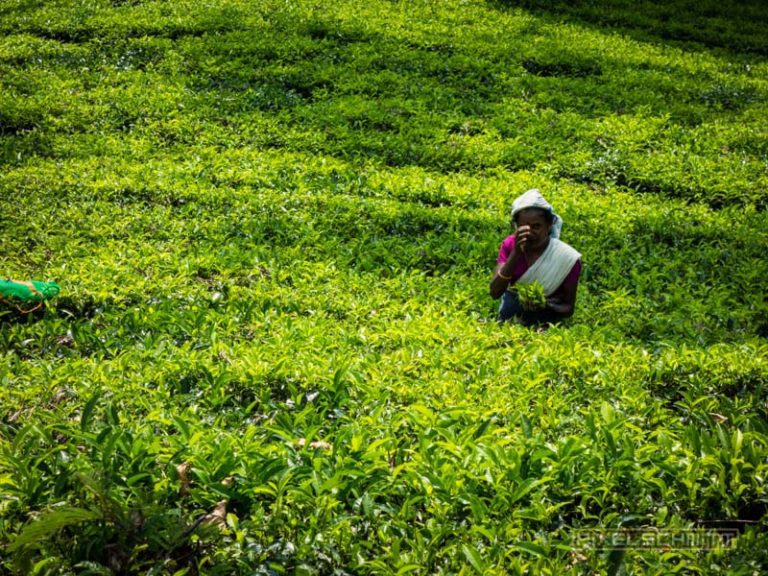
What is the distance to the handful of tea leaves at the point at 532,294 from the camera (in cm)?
420

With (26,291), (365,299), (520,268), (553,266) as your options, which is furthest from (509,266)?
(26,291)

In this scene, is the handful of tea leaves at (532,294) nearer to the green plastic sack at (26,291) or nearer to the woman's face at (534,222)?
the woman's face at (534,222)

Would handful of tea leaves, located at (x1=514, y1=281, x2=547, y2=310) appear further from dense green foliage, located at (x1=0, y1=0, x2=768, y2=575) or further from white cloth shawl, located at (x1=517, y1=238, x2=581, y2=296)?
dense green foliage, located at (x1=0, y1=0, x2=768, y2=575)

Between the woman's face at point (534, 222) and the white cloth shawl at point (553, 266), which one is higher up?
the woman's face at point (534, 222)

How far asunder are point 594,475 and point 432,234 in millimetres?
4453

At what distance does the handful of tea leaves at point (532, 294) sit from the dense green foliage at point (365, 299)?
0.86 feet

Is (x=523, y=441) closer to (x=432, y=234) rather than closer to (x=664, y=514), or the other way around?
(x=664, y=514)

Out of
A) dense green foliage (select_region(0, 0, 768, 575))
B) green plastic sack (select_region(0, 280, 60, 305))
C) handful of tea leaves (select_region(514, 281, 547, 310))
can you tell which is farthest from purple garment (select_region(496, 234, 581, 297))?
green plastic sack (select_region(0, 280, 60, 305))

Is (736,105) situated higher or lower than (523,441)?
higher

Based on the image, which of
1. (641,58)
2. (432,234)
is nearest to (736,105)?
(641,58)

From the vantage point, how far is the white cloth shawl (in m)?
4.17

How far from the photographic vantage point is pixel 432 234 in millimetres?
6680

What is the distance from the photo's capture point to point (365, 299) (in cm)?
516

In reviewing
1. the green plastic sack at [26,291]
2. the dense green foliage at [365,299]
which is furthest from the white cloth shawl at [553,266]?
the green plastic sack at [26,291]
